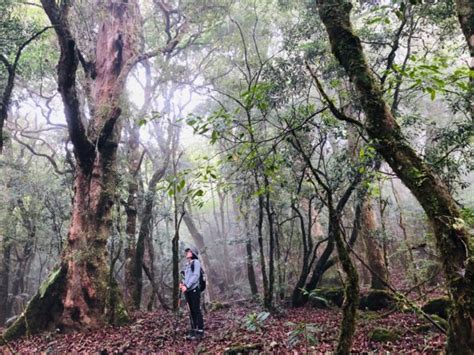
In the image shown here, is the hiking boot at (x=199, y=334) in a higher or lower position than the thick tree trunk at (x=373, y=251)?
lower

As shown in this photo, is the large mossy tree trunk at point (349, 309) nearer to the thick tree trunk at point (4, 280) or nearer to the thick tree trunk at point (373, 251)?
the thick tree trunk at point (373, 251)

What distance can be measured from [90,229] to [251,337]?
510 centimetres

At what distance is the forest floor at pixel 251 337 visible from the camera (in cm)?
547

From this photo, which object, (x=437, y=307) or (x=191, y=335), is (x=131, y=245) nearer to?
(x=191, y=335)

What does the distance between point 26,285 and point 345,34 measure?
2286 centimetres

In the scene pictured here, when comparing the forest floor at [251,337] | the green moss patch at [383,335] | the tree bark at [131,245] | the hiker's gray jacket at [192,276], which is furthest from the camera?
the tree bark at [131,245]

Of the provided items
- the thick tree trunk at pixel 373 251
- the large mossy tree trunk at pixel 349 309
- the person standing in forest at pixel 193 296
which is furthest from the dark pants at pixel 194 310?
the thick tree trunk at pixel 373 251

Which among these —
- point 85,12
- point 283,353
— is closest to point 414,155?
point 283,353

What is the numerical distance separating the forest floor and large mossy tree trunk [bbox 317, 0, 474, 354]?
71.8 inches

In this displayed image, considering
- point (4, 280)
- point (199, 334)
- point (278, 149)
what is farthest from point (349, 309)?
point (4, 280)

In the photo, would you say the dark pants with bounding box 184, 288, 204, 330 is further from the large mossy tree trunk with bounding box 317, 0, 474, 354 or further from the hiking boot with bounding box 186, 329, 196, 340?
the large mossy tree trunk with bounding box 317, 0, 474, 354

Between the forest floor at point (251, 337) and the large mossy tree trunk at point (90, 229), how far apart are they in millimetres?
507

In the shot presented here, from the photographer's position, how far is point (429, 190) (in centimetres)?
345

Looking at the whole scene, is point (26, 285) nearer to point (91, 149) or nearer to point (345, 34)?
point (91, 149)
